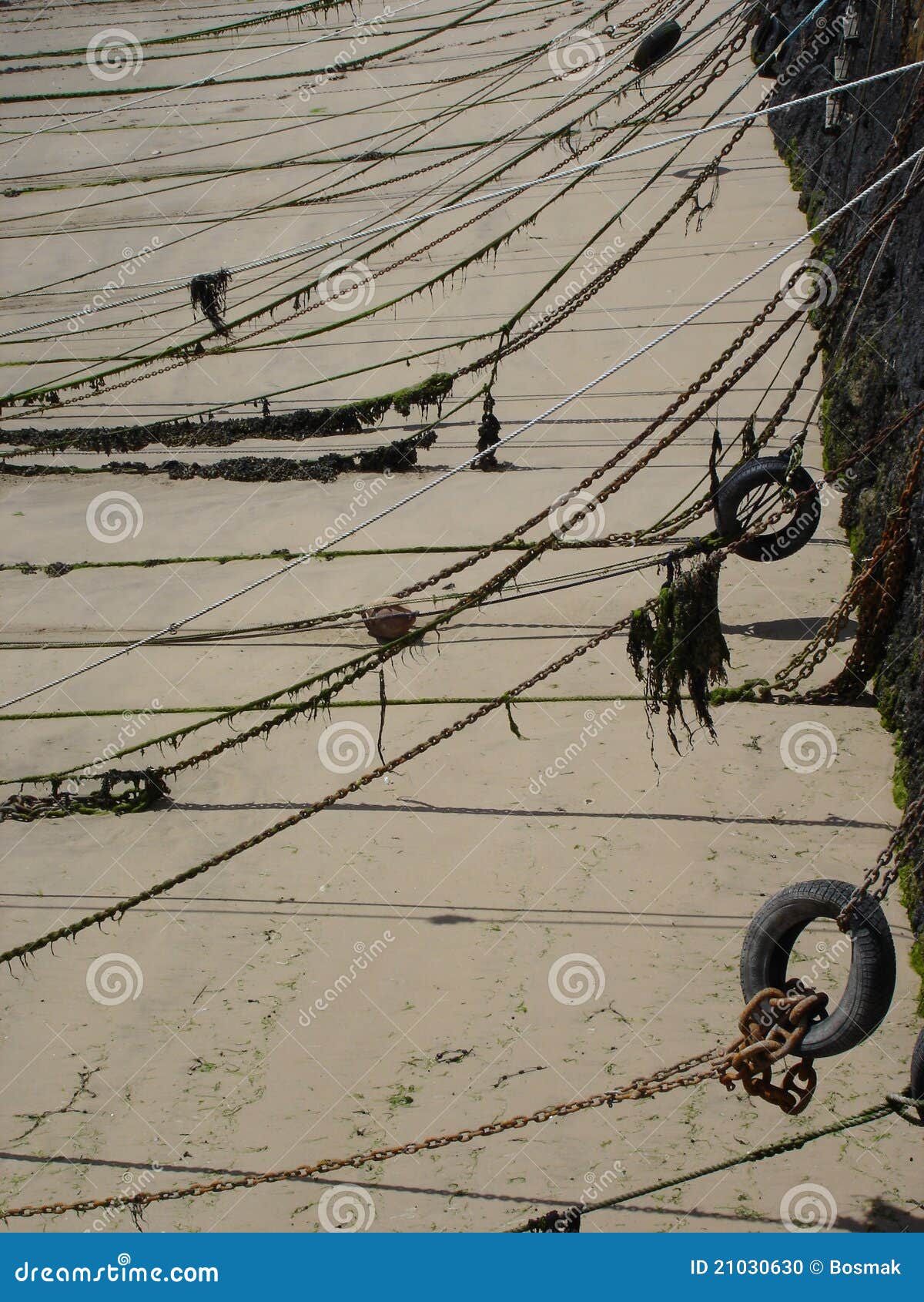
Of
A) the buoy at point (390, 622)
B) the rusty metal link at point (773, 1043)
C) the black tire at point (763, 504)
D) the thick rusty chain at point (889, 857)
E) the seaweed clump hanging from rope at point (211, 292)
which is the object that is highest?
the seaweed clump hanging from rope at point (211, 292)

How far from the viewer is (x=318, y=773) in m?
8.27

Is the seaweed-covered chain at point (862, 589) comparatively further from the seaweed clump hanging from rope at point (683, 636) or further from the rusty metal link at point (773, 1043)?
the rusty metal link at point (773, 1043)

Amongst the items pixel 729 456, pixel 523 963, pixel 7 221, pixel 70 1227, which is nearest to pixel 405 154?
pixel 7 221

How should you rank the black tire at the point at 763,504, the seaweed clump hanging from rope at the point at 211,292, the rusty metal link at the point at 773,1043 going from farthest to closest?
the seaweed clump hanging from rope at the point at 211,292 < the black tire at the point at 763,504 < the rusty metal link at the point at 773,1043

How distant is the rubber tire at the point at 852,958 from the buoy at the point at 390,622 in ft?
15.3

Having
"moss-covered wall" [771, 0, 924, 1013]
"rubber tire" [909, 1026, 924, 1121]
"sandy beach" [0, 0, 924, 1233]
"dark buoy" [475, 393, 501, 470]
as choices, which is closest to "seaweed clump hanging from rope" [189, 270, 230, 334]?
"sandy beach" [0, 0, 924, 1233]

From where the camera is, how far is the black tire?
25.7 feet

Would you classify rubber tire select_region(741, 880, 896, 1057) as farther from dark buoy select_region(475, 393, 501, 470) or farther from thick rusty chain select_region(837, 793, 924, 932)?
dark buoy select_region(475, 393, 501, 470)

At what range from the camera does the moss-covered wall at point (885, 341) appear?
7258 millimetres

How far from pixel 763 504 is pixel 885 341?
1511 millimetres

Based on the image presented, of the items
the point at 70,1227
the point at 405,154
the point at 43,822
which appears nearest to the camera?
the point at 70,1227

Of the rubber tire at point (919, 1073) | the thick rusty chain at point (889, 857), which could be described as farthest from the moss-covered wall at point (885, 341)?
the thick rusty chain at point (889, 857)

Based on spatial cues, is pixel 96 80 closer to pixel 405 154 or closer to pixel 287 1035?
pixel 405 154

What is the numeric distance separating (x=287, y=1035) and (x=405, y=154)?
16.0 metres
